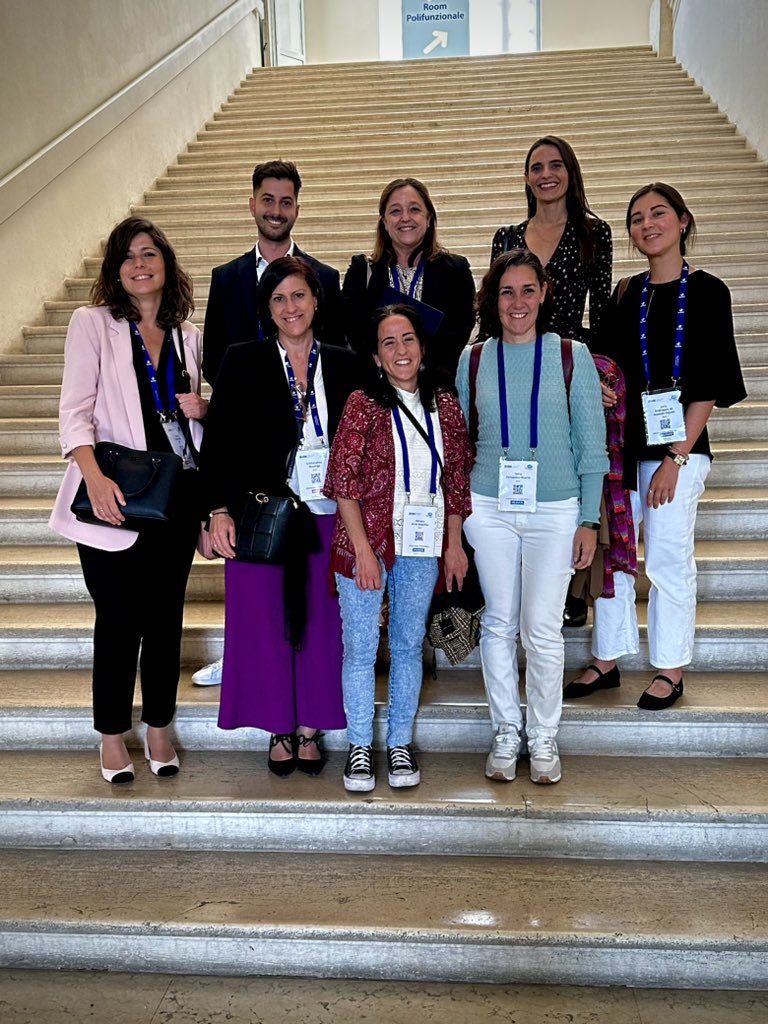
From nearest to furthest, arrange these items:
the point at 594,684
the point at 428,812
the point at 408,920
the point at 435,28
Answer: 1. the point at 408,920
2. the point at 428,812
3. the point at 594,684
4. the point at 435,28

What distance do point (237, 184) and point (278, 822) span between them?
5.92 meters

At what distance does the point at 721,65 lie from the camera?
7.82m

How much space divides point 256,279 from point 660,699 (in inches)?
72.6

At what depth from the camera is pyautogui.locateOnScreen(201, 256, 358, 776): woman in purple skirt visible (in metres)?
2.47

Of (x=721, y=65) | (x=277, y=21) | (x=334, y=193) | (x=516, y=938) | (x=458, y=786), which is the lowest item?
(x=516, y=938)

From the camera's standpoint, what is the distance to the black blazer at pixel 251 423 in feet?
8.10

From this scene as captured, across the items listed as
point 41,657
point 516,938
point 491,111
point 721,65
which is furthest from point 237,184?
point 516,938

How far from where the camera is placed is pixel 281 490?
2502 mm

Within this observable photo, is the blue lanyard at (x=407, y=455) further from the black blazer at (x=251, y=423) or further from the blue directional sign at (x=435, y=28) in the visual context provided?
the blue directional sign at (x=435, y=28)

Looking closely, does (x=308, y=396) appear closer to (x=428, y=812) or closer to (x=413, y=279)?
(x=413, y=279)

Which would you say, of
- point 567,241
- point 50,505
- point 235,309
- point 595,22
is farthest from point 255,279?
point 595,22

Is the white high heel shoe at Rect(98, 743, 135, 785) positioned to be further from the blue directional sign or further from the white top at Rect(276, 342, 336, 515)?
the blue directional sign

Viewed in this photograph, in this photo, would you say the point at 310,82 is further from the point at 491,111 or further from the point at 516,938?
the point at 516,938

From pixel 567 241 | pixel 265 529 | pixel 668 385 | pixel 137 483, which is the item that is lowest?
pixel 265 529
